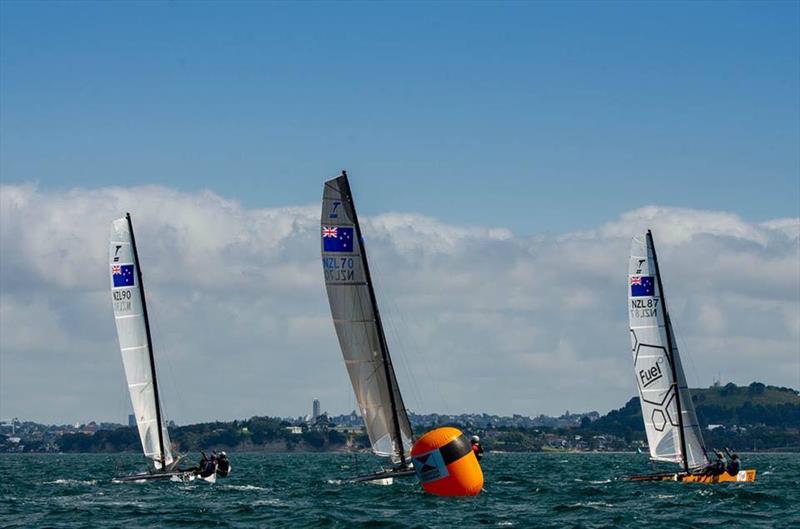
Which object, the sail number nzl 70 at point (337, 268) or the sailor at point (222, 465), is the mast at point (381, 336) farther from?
the sailor at point (222, 465)

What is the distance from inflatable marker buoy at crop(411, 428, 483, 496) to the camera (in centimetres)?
5403

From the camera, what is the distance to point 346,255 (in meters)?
63.5

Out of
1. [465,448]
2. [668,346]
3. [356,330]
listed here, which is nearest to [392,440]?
[356,330]

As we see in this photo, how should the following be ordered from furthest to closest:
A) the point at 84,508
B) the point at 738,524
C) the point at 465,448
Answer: the point at 84,508 → the point at 465,448 → the point at 738,524

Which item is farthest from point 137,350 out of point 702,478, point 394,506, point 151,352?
point 702,478

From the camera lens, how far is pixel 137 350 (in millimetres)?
73812

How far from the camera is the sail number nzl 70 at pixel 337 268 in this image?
63.5 m

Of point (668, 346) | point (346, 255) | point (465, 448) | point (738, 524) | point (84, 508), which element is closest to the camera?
point (738, 524)

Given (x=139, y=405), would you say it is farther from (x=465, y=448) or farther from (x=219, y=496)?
(x=465, y=448)

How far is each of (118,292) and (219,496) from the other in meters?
13.7

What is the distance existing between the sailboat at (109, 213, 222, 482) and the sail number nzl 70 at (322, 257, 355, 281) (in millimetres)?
13916

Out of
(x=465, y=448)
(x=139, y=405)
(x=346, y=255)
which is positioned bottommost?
(x=465, y=448)

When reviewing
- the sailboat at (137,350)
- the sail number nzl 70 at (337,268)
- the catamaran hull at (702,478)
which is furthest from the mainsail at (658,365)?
the sailboat at (137,350)

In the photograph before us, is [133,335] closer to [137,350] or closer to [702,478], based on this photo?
[137,350]
